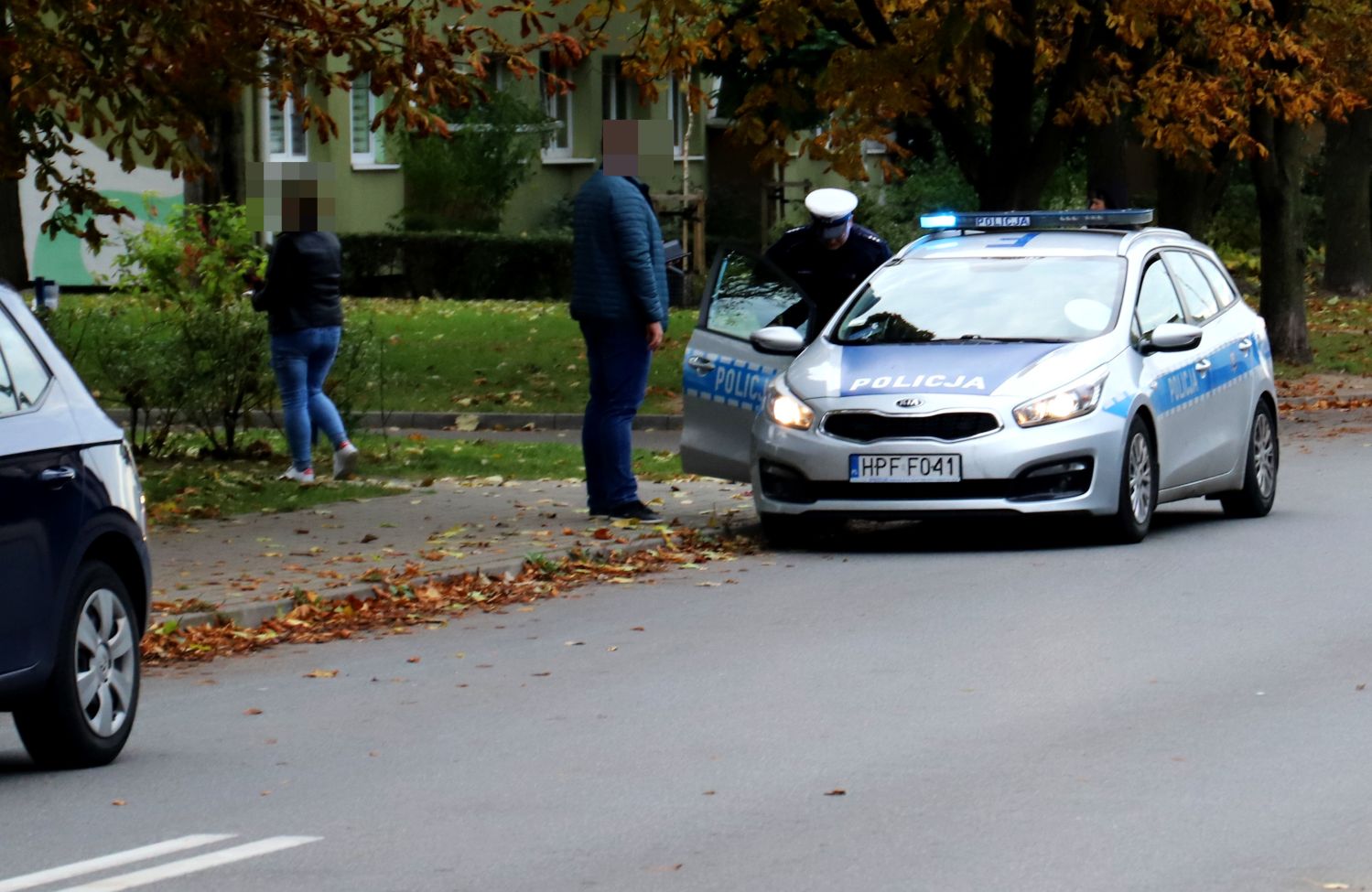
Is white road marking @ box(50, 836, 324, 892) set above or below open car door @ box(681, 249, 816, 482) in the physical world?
below

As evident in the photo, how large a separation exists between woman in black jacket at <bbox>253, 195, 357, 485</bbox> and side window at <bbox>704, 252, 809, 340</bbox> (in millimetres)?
2806

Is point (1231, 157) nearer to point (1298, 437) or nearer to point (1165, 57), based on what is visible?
point (1165, 57)

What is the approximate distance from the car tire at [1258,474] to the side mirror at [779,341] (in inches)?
107

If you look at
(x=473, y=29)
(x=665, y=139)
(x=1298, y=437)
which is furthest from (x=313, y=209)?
(x=1298, y=437)

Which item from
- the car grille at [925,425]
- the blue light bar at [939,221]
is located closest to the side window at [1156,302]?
the blue light bar at [939,221]

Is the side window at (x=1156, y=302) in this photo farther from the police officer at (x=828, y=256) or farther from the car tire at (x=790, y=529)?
the car tire at (x=790, y=529)

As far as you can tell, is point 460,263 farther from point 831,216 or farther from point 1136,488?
point 1136,488

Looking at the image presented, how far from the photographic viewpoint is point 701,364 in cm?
1387

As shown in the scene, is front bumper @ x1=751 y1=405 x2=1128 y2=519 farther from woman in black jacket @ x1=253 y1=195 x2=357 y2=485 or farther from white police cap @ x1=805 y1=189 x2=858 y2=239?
woman in black jacket @ x1=253 y1=195 x2=357 y2=485

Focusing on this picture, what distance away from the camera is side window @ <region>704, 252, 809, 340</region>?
1402 centimetres

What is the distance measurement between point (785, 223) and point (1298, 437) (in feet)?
81.6

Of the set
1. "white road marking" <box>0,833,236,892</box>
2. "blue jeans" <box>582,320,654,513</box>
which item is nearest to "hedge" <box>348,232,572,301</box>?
"blue jeans" <box>582,320,654,513</box>

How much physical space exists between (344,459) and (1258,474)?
18.6 ft

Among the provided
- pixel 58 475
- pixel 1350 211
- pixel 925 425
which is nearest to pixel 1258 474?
pixel 925 425
